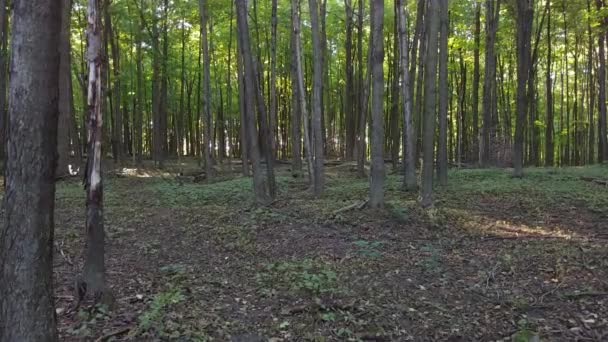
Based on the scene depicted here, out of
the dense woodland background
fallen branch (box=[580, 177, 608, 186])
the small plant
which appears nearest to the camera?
the small plant

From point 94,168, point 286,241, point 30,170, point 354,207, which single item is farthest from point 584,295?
point 30,170

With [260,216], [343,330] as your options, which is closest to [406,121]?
[260,216]

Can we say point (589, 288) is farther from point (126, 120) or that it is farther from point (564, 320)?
point (126, 120)

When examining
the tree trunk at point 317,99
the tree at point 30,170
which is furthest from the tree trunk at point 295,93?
the tree at point 30,170

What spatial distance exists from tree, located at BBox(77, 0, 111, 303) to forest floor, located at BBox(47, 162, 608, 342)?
1.03 feet

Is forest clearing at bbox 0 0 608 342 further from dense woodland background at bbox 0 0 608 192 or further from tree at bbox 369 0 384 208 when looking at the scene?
dense woodland background at bbox 0 0 608 192

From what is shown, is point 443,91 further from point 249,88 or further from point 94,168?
point 94,168

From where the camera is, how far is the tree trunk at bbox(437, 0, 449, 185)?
1020 centimetres

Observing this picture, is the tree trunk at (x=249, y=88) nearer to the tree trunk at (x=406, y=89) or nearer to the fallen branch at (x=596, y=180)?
the tree trunk at (x=406, y=89)

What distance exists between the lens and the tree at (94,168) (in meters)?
4.68

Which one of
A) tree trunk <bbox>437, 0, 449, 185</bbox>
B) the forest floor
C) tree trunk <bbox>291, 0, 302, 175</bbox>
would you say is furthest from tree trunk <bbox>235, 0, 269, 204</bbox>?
tree trunk <bbox>437, 0, 449, 185</bbox>

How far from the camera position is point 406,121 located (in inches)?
460

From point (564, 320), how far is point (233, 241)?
16.0 ft

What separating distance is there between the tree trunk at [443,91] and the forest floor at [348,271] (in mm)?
1562
